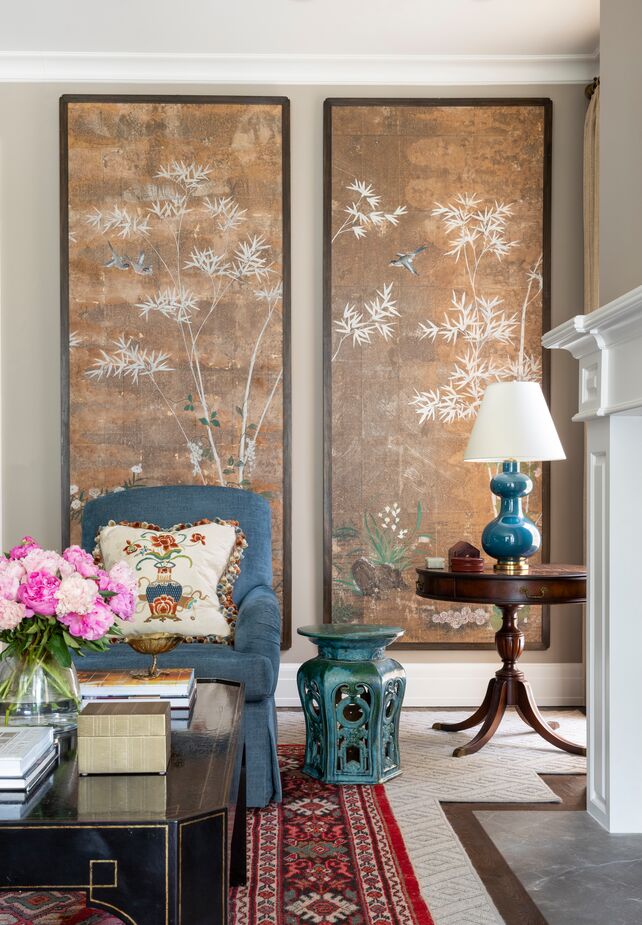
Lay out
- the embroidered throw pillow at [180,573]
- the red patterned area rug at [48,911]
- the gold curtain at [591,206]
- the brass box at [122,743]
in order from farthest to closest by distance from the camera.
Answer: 1. the gold curtain at [591,206]
2. the embroidered throw pillow at [180,573]
3. the red patterned area rug at [48,911]
4. the brass box at [122,743]

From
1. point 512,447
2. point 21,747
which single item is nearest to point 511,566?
point 512,447

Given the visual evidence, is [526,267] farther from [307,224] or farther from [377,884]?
[377,884]

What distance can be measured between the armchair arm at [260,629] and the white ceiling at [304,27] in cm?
244

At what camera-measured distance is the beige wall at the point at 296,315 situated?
4.28 metres

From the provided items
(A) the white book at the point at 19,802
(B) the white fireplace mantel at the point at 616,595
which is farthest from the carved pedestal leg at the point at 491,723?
(A) the white book at the point at 19,802

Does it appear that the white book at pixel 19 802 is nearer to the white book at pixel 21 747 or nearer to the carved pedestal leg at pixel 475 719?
the white book at pixel 21 747

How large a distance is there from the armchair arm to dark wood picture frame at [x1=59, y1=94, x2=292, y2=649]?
0.93 meters

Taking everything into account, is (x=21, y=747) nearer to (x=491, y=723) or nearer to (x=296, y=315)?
(x=491, y=723)

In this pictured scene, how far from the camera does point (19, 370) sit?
4.28 metres

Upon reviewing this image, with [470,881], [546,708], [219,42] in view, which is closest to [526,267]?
[219,42]

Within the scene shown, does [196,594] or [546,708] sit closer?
[196,594]

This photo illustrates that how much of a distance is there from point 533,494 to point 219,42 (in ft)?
8.20

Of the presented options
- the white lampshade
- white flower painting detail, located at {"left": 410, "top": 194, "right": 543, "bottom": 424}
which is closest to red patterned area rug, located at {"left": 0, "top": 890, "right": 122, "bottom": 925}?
the white lampshade

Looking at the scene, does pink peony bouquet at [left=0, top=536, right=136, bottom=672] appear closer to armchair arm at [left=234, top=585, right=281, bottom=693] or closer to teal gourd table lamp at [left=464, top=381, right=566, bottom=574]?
armchair arm at [left=234, top=585, right=281, bottom=693]
